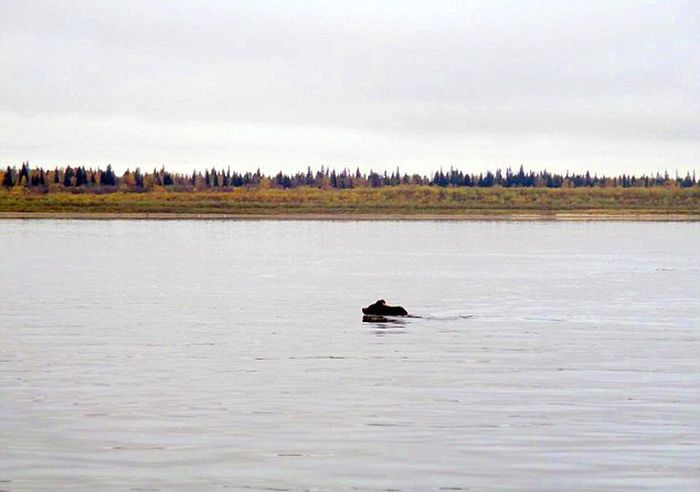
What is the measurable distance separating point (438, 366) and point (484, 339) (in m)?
5.97

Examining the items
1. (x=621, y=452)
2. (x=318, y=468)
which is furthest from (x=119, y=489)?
(x=621, y=452)

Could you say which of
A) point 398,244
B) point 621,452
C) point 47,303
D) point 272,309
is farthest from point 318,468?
point 398,244

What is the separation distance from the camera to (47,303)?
43406mm

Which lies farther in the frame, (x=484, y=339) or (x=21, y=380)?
(x=484, y=339)

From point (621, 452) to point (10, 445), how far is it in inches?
297

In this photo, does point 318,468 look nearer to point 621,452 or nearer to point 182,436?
point 182,436

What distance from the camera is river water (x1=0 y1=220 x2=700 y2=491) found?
16141 mm

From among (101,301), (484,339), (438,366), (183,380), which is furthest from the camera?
(101,301)

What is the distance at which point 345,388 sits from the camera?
908 inches

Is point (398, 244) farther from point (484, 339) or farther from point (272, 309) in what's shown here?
point (484, 339)

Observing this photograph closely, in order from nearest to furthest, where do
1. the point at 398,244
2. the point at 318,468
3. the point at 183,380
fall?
the point at 318,468 → the point at 183,380 → the point at 398,244

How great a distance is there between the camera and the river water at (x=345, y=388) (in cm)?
1614

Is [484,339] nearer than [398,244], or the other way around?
[484,339]

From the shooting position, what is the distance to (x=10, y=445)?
17453mm
